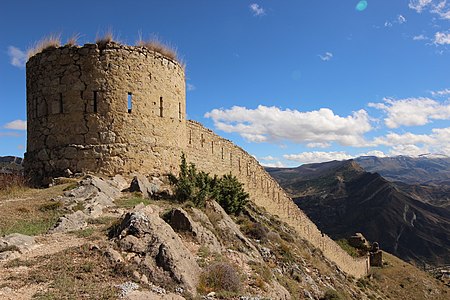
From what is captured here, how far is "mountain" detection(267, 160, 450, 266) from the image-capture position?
92938 millimetres

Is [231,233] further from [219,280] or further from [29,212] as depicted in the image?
[29,212]

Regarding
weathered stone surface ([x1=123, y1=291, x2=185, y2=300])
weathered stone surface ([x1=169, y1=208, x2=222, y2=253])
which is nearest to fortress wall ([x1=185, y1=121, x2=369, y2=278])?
weathered stone surface ([x1=169, y1=208, x2=222, y2=253])

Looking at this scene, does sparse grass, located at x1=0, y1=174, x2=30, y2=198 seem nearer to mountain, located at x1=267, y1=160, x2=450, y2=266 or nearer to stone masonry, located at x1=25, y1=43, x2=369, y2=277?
stone masonry, located at x1=25, y1=43, x2=369, y2=277

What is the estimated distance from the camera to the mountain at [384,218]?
9294 cm

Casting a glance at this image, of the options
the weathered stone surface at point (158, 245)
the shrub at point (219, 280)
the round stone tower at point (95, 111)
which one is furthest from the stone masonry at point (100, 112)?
the shrub at point (219, 280)

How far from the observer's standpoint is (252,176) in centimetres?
2708

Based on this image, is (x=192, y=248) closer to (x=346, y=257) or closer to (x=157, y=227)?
(x=157, y=227)

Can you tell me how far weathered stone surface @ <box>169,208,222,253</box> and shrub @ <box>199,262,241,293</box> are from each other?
1771 millimetres

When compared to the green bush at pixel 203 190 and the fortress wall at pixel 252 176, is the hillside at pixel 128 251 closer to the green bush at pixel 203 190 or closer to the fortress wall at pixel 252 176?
the green bush at pixel 203 190

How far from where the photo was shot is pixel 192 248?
8469 millimetres

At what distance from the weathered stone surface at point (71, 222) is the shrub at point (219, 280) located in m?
3.39

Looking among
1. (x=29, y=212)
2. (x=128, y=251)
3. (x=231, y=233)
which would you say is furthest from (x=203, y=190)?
(x=128, y=251)

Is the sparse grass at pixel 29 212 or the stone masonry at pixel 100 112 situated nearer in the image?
the sparse grass at pixel 29 212

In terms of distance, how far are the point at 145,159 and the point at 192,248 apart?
661 cm
